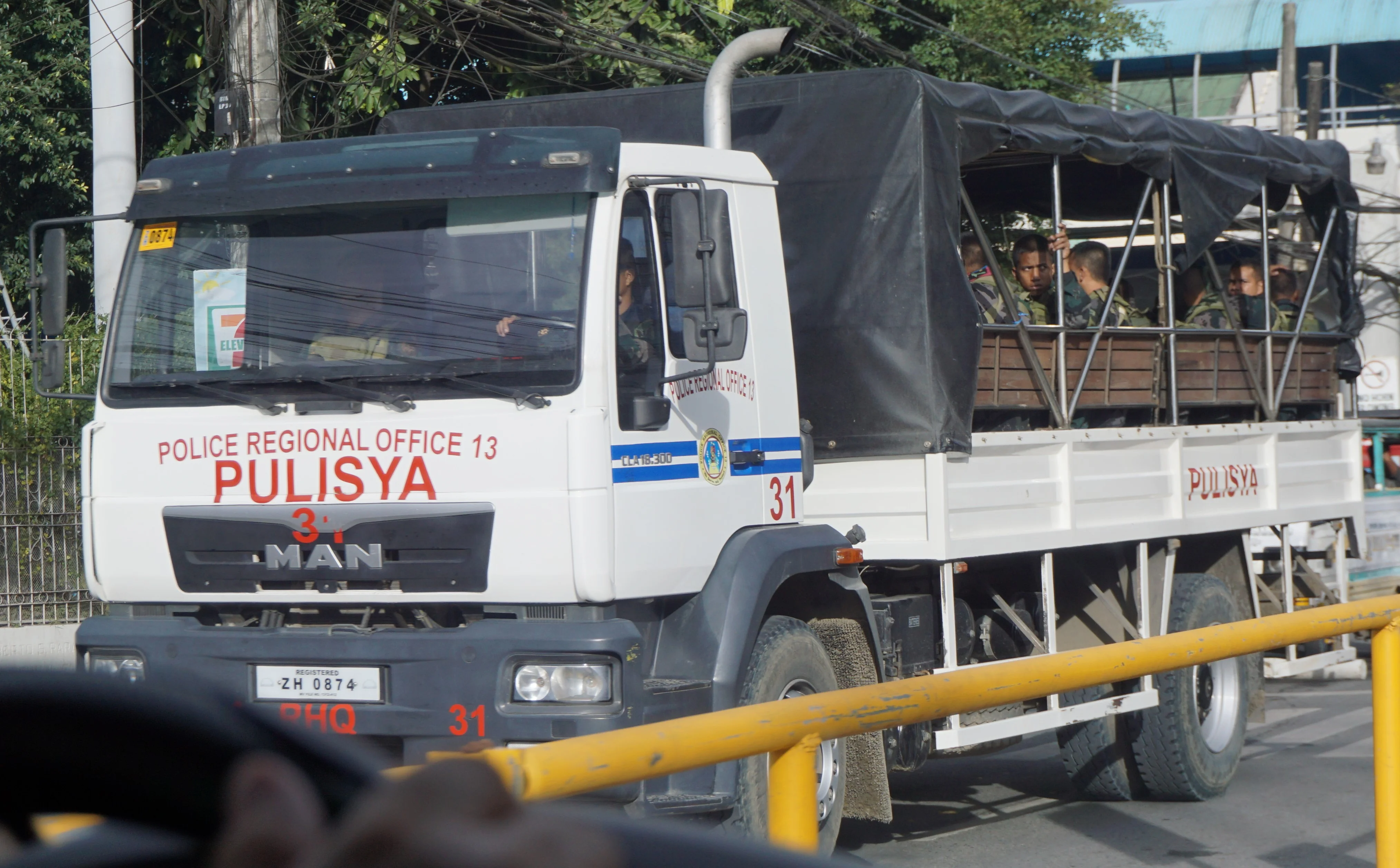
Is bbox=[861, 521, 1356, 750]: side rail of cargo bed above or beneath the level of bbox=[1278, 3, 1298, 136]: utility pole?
beneath

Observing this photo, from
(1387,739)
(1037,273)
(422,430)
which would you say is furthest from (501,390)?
(1037,273)

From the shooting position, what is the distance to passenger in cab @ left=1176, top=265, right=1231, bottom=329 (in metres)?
8.51

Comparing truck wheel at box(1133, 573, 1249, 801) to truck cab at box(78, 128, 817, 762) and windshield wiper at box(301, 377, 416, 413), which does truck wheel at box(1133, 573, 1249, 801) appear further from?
windshield wiper at box(301, 377, 416, 413)

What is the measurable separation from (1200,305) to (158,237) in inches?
218

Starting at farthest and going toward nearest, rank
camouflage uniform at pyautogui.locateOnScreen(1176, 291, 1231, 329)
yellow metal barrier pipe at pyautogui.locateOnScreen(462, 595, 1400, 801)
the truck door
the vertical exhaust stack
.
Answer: camouflage uniform at pyautogui.locateOnScreen(1176, 291, 1231, 329) → the vertical exhaust stack → the truck door → yellow metal barrier pipe at pyautogui.locateOnScreen(462, 595, 1400, 801)

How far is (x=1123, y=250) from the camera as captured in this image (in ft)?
25.6

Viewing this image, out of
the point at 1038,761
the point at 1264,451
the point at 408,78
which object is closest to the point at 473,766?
the point at 1264,451

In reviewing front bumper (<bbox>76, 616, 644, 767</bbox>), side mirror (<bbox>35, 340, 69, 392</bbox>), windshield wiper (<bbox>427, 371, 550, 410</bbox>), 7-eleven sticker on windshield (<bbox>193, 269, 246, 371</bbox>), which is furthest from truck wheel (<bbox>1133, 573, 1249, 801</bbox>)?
side mirror (<bbox>35, 340, 69, 392</bbox>)

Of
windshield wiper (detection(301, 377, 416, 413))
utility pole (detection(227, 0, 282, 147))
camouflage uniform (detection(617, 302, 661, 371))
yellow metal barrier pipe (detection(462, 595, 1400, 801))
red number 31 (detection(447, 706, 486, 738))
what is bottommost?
red number 31 (detection(447, 706, 486, 738))

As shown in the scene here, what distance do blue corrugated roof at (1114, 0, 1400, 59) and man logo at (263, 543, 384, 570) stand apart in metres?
33.3

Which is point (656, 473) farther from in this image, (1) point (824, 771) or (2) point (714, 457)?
(1) point (824, 771)

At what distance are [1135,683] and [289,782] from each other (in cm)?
699

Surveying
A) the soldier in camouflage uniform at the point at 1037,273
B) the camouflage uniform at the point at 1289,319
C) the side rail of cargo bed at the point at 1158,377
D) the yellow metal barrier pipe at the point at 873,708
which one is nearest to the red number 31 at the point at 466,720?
the yellow metal barrier pipe at the point at 873,708

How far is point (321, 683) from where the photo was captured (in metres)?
4.96
